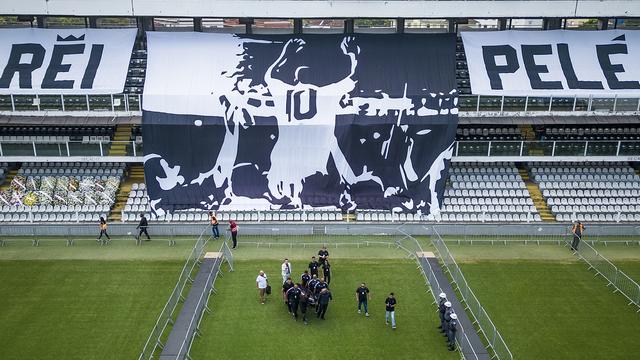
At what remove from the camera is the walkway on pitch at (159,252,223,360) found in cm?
1767

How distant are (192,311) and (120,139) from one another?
1195 centimetres

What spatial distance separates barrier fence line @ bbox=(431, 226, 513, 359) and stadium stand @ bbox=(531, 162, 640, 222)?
22.6ft

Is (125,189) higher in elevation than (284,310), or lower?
higher

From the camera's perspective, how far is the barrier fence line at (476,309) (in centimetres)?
1778

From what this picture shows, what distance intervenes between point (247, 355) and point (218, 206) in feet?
36.0

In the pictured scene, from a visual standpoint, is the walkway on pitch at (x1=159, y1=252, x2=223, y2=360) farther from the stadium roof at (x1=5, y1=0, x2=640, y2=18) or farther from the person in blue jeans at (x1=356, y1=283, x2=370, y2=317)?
the stadium roof at (x1=5, y1=0, x2=640, y2=18)

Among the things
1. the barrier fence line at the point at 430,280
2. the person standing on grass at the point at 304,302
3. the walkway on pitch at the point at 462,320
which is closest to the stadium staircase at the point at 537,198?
the barrier fence line at the point at 430,280

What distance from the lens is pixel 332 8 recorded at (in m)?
27.3

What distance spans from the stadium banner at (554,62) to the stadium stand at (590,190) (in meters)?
4.10

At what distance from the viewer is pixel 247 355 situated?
1766cm

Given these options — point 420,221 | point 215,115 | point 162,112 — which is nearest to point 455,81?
point 420,221

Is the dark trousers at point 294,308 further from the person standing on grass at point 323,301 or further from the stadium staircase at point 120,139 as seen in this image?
the stadium staircase at point 120,139

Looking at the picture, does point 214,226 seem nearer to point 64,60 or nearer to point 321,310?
point 321,310

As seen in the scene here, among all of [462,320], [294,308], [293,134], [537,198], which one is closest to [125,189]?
[293,134]
